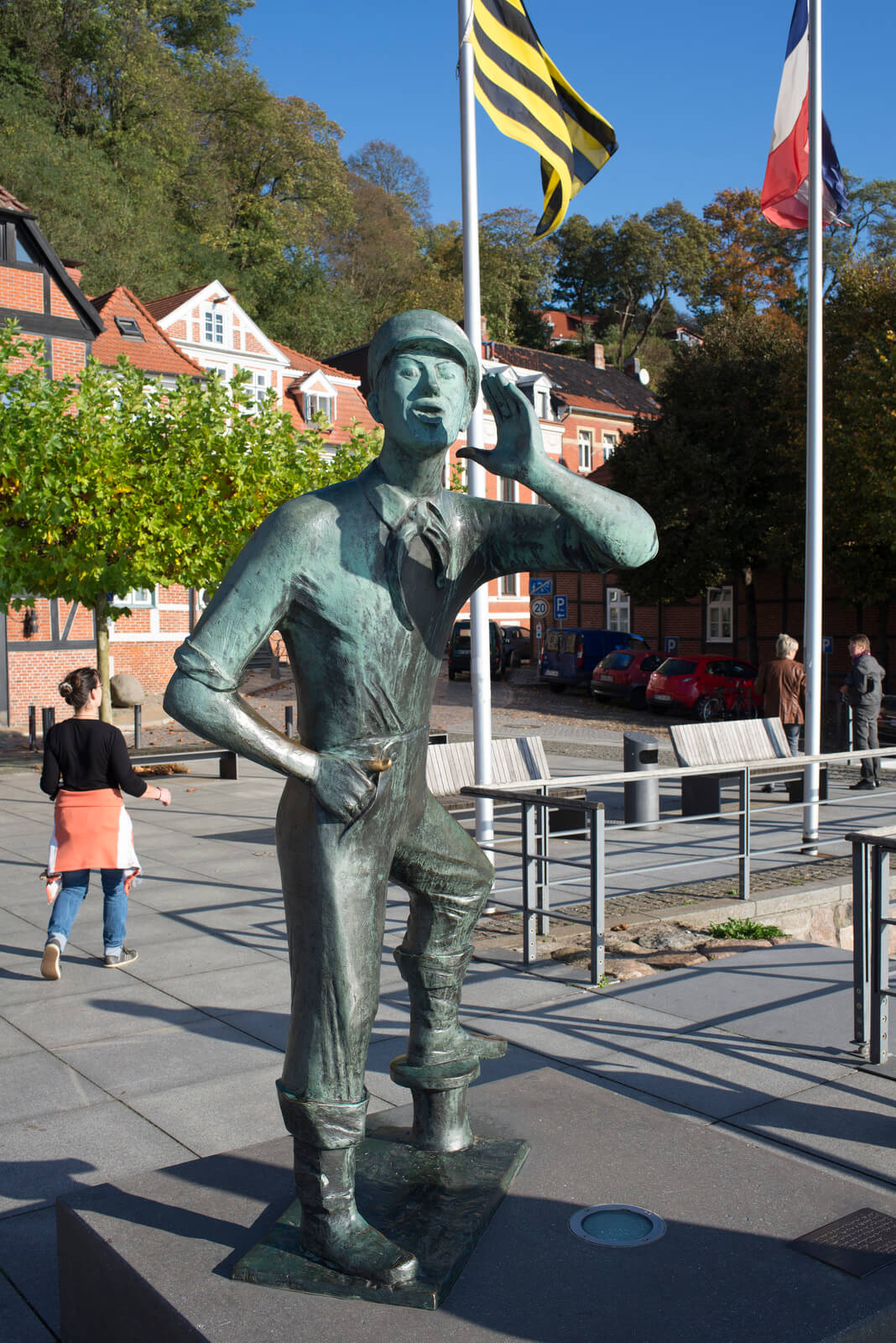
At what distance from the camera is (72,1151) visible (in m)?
4.01

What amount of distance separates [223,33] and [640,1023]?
5977 centimetres

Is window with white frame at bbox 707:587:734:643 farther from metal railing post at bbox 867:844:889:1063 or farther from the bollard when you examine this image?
metal railing post at bbox 867:844:889:1063

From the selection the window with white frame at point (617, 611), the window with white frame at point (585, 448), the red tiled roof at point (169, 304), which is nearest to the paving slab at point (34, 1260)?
the window with white frame at point (617, 611)

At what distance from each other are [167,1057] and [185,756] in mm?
9210

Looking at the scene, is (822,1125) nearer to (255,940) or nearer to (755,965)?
(755,965)

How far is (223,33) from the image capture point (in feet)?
179

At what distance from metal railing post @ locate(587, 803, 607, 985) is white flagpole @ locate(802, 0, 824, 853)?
3.82 metres

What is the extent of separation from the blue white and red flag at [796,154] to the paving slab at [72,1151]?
893 centimetres

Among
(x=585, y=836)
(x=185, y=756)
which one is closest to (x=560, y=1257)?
(x=585, y=836)

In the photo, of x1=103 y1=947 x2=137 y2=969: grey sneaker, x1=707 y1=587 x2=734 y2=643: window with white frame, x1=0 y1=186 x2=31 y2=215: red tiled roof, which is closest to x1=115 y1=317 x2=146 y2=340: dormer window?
x1=0 y1=186 x2=31 y2=215: red tiled roof

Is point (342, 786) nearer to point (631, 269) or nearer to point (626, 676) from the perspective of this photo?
point (626, 676)

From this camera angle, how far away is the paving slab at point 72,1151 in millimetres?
3744

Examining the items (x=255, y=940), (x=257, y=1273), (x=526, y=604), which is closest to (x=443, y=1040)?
(x=257, y=1273)

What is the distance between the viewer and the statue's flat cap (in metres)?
2.53
